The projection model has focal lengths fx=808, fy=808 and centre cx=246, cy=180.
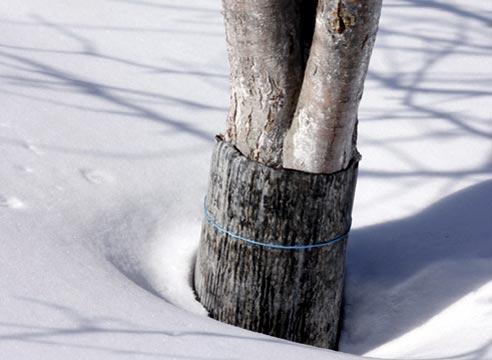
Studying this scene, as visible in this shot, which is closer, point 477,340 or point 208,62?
point 477,340

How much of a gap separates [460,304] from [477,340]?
311 mm

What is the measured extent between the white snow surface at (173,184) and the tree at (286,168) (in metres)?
0.21

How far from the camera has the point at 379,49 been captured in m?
3.79

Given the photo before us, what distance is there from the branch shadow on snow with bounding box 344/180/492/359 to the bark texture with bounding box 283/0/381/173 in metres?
0.56

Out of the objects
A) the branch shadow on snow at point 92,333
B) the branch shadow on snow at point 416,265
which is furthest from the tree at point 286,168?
the branch shadow on snow at point 92,333

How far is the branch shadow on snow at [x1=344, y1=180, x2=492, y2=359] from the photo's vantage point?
8.23 ft

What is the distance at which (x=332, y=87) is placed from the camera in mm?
2043

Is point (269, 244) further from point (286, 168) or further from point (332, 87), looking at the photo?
point (332, 87)

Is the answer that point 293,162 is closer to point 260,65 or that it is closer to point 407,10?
point 260,65

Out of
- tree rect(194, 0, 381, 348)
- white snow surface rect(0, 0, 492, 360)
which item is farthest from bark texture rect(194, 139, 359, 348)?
white snow surface rect(0, 0, 492, 360)

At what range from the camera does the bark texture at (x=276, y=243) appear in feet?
7.27

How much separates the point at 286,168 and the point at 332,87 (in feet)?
0.93

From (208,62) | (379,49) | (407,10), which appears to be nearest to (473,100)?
(379,49)

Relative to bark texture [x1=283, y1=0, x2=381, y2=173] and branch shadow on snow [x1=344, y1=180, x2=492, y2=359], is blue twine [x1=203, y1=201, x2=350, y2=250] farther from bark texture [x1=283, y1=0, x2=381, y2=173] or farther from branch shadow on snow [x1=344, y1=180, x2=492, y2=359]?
branch shadow on snow [x1=344, y1=180, x2=492, y2=359]
